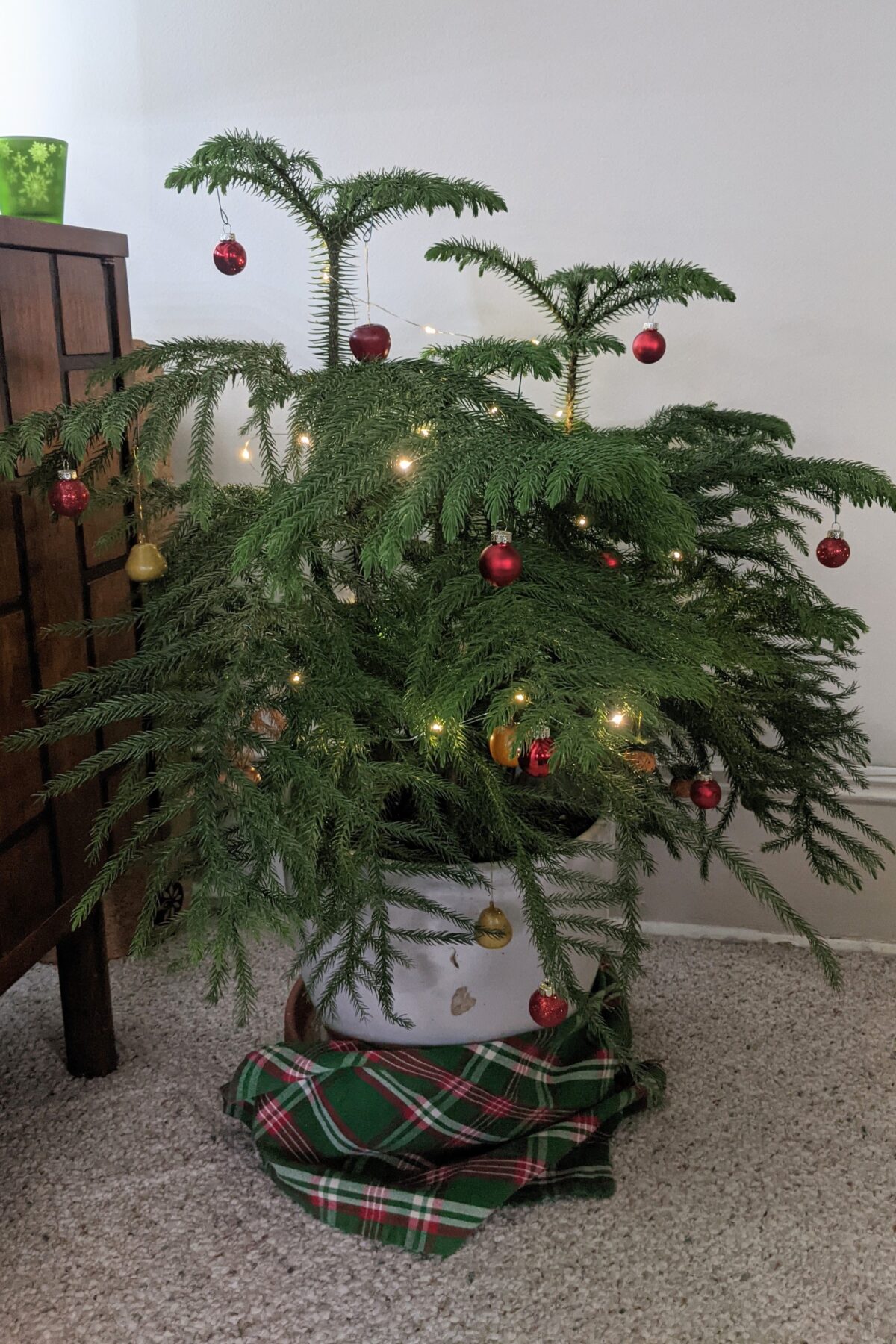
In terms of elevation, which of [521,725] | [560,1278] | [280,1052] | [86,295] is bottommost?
[560,1278]

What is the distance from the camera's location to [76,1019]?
1.15 meters

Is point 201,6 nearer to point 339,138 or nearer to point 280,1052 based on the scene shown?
point 339,138

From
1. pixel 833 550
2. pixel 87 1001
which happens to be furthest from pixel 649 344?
pixel 87 1001

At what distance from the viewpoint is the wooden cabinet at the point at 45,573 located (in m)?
0.84

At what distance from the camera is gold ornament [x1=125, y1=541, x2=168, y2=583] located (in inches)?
36.3

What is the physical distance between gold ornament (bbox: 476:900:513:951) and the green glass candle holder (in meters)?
0.70

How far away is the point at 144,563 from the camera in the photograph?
923 millimetres

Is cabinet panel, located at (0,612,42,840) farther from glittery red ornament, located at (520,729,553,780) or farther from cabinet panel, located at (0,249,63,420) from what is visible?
glittery red ornament, located at (520,729,553,780)

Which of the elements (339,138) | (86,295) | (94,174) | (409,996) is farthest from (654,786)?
(94,174)

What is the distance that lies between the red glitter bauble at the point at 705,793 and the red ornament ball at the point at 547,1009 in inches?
10.3

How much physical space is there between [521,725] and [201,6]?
1.15 meters

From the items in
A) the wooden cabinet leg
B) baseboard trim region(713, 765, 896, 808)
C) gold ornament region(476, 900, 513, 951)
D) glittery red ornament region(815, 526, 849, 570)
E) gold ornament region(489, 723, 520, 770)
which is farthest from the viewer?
baseboard trim region(713, 765, 896, 808)

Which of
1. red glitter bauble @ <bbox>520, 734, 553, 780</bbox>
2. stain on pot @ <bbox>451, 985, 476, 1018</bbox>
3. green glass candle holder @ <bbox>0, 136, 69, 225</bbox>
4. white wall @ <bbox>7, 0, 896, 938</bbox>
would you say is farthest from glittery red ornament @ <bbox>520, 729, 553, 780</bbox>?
white wall @ <bbox>7, 0, 896, 938</bbox>

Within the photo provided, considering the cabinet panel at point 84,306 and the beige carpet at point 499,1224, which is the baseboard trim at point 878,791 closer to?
the beige carpet at point 499,1224
